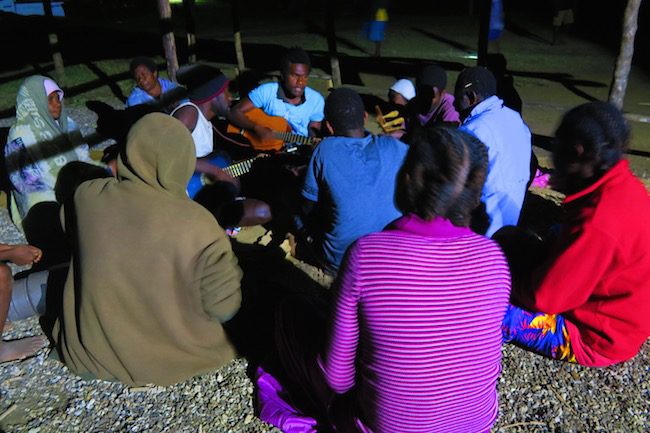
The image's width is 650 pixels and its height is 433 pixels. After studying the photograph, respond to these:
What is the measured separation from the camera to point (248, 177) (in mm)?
4965

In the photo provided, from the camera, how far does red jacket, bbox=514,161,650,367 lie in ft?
7.82

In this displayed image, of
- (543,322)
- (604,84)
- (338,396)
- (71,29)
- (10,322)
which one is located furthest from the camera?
(71,29)

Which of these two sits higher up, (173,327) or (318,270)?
(173,327)

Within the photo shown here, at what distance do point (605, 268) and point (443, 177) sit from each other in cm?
117

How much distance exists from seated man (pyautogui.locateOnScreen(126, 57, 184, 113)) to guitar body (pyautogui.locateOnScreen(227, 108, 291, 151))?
36.1 inches

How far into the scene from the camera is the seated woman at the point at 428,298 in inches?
67.0

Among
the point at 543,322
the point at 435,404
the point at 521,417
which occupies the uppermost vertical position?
the point at 435,404

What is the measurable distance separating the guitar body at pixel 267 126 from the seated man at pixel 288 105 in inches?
1.6

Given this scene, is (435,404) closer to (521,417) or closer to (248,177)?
(521,417)

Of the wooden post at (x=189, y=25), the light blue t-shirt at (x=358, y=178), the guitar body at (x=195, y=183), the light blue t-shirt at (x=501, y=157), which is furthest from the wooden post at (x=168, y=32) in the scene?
the light blue t-shirt at (x=501, y=157)

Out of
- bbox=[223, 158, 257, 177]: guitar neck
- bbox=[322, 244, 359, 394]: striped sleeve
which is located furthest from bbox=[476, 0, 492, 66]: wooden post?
bbox=[322, 244, 359, 394]: striped sleeve

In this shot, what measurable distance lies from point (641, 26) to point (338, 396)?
15373mm

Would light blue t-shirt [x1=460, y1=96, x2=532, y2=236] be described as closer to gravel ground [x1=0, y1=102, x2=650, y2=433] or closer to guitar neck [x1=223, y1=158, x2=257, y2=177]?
gravel ground [x1=0, y1=102, x2=650, y2=433]

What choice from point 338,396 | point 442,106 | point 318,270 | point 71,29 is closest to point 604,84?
point 442,106
